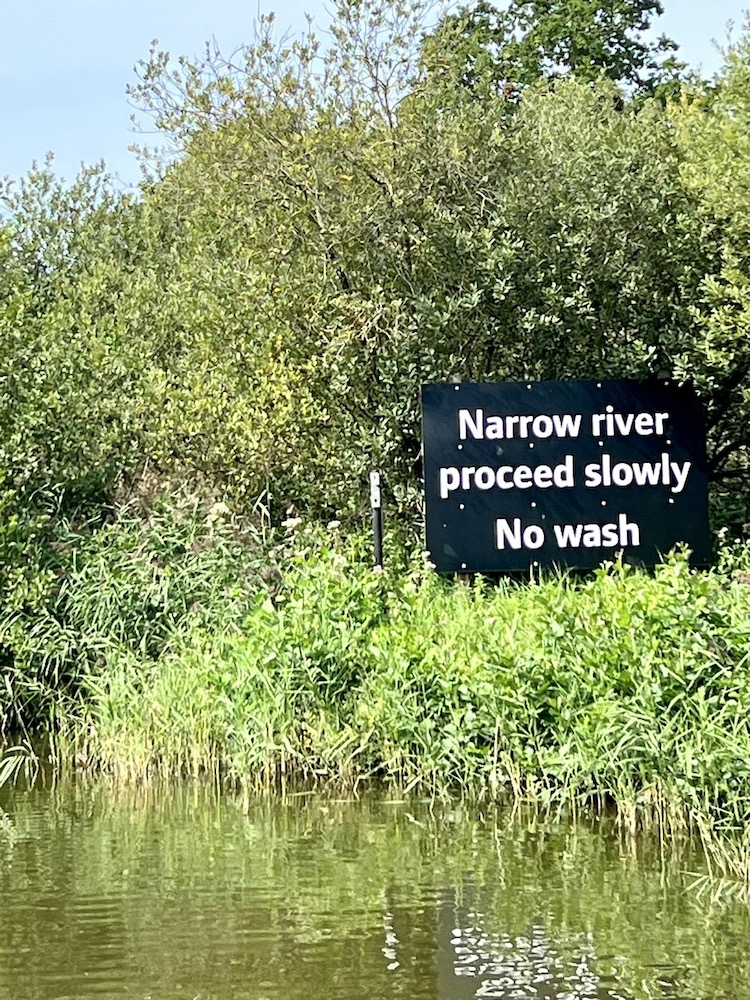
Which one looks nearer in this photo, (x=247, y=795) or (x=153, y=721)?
(x=247, y=795)

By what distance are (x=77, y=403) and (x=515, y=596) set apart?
16.5ft

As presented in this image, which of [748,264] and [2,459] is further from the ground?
[748,264]

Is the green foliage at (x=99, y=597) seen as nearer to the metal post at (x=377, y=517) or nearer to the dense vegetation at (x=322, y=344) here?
the dense vegetation at (x=322, y=344)

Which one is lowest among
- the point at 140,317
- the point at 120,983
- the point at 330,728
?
the point at 120,983

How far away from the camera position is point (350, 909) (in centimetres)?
643

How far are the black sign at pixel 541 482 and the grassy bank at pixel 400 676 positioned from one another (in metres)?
0.38

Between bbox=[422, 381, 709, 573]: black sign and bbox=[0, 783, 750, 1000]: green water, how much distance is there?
116 inches

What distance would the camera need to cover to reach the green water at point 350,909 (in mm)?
5508

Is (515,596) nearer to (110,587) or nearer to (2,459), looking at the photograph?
(110,587)

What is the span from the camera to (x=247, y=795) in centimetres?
888

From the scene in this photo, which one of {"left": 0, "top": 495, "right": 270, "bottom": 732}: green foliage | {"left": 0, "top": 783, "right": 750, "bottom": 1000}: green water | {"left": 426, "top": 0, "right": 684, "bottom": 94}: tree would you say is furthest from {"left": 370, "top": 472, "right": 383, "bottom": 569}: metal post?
{"left": 426, "top": 0, "right": 684, "bottom": 94}: tree

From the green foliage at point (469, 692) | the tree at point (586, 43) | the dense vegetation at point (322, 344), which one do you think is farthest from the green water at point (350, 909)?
the tree at point (586, 43)

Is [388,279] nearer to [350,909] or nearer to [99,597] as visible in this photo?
[99,597]

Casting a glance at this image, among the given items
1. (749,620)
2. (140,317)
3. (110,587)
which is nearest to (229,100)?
(140,317)
